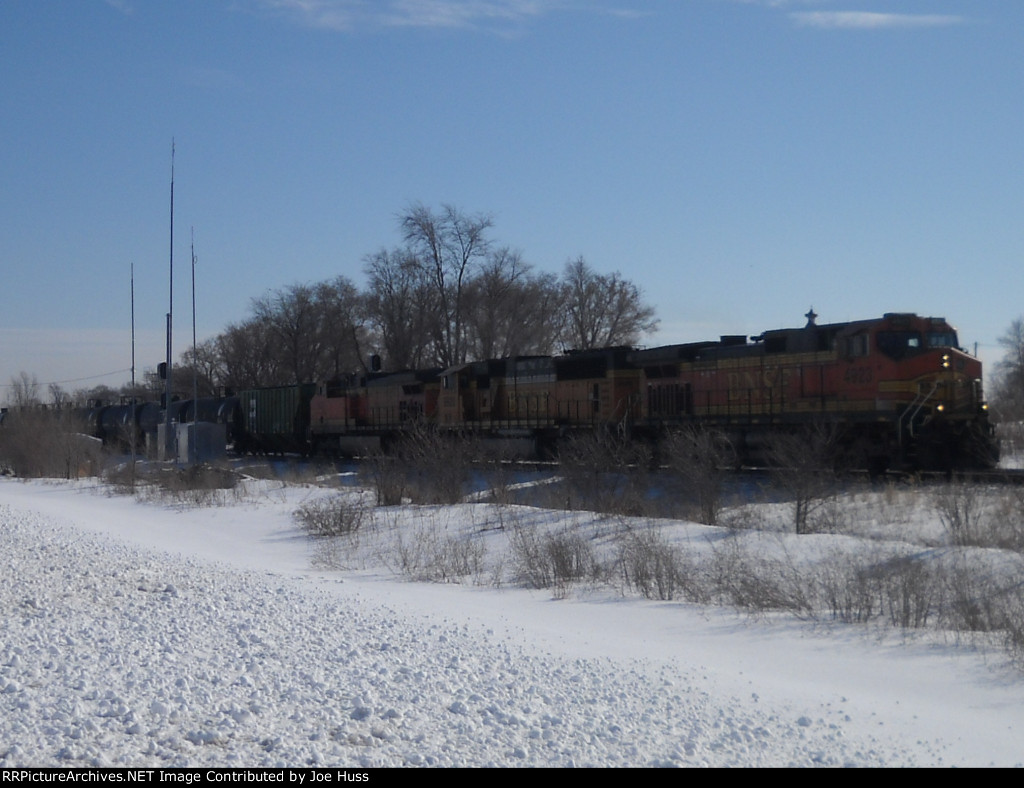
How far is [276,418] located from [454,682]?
38.2m

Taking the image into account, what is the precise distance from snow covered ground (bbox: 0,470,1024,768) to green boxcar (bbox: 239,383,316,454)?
31397 mm

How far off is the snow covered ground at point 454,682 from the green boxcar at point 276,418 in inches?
1236

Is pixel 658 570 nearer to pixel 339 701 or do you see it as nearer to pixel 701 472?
pixel 339 701

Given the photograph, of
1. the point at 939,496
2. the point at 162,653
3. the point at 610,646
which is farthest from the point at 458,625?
the point at 939,496

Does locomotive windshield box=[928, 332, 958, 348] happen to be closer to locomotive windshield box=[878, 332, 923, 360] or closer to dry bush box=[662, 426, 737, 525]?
locomotive windshield box=[878, 332, 923, 360]

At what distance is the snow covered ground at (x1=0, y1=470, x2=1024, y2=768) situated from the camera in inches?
194

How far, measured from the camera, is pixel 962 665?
6797 mm

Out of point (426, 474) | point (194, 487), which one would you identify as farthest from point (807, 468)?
point (194, 487)

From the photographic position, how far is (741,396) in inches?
938

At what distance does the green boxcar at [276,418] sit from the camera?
4156 centimetres

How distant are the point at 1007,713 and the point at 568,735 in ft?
8.60

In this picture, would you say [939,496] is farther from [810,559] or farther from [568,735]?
[568,735]

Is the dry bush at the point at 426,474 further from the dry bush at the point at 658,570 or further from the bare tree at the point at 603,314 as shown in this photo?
the bare tree at the point at 603,314

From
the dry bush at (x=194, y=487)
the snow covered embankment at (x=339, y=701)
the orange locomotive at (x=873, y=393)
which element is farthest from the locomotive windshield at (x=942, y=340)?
the snow covered embankment at (x=339, y=701)
